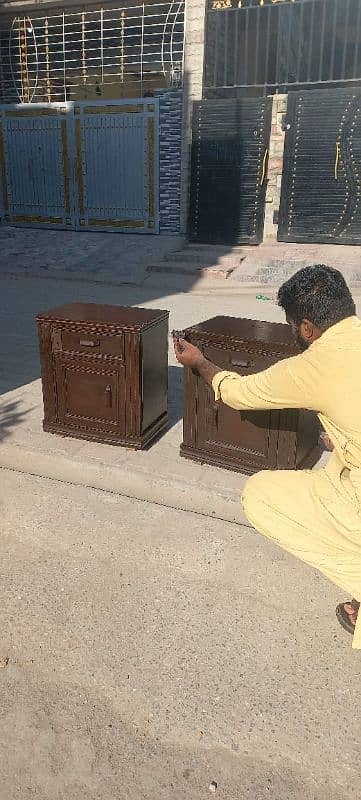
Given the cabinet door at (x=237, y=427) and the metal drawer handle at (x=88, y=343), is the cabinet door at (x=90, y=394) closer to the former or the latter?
the metal drawer handle at (x=88, y=343)

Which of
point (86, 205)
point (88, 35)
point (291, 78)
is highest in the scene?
point (88, 35)

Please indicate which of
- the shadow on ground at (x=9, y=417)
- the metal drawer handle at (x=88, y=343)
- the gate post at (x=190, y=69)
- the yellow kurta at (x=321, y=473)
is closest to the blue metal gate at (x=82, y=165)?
the gate post at (x=190, y=69)

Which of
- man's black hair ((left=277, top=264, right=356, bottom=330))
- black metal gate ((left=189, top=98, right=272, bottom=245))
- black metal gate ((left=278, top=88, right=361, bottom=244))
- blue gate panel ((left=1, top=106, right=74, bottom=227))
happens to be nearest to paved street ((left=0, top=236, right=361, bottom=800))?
man's black hair ((left=277, top=264, right=356, bottom=330))

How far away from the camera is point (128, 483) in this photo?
428 centimetres

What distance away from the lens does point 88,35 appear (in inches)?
610

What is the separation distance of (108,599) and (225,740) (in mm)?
1014

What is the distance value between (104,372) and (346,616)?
241 cm

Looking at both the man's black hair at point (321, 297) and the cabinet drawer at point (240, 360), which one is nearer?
the man's black hair at point (321, 297)

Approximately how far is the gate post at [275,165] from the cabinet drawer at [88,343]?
10636 mm

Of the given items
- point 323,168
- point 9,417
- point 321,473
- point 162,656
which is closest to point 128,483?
point 9,417

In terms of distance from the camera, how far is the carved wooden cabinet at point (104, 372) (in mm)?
4309

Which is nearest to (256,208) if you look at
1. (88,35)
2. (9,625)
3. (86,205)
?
(86,205)

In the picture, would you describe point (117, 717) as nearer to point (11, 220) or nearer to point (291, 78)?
point (291, 78)

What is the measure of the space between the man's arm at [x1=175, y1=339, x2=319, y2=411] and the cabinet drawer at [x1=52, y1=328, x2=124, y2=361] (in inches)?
50.9
